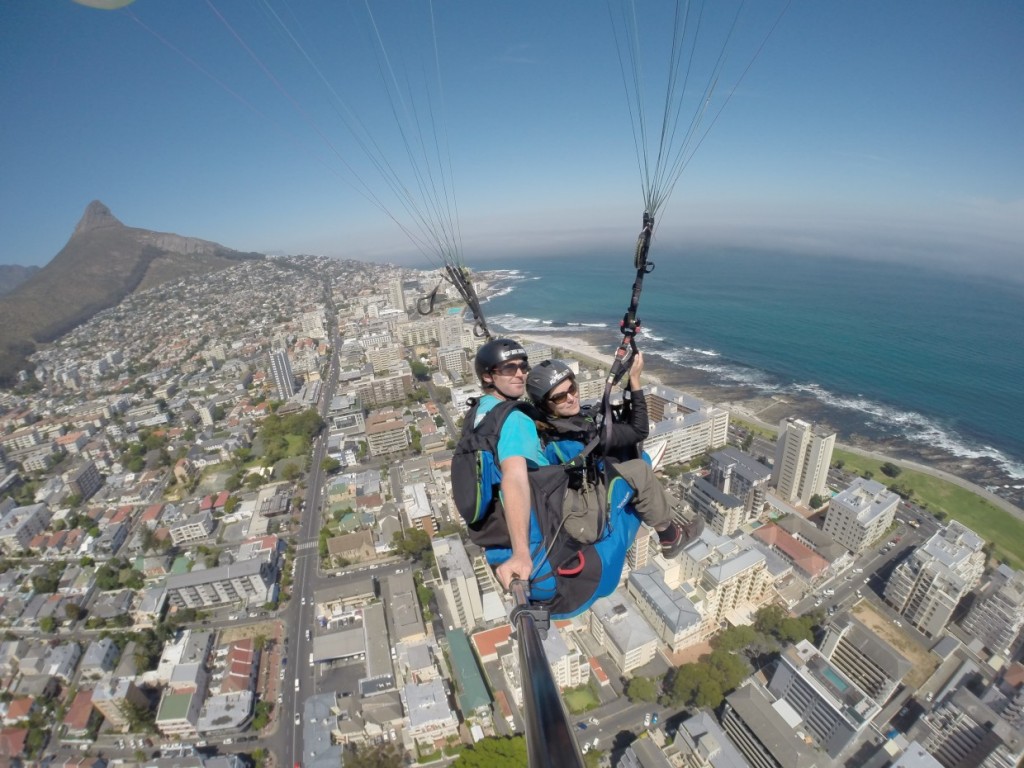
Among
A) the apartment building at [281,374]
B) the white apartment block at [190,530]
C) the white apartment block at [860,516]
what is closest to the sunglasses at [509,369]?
the white apartment block at [860,516]

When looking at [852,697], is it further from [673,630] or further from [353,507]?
[353,507]

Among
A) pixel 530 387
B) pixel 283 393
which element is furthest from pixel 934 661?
pixel 283 393

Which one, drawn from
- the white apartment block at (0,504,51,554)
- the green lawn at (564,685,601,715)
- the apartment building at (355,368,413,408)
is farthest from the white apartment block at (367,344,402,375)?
the green lawn at (564,685,601,715)

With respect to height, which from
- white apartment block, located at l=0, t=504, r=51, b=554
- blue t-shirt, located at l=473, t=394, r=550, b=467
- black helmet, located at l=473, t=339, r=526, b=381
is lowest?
white apartment block, located at l=0, t=504, r=51, b=554

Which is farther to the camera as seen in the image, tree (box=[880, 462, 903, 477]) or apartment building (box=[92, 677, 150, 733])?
tree (box=[880, 462, 903, 477])

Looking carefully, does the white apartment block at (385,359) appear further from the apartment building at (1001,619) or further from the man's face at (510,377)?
the man's face at (510,377)

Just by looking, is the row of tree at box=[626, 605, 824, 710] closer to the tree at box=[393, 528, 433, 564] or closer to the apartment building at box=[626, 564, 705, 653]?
the apartment building at box=[626, 564, 705, 653]

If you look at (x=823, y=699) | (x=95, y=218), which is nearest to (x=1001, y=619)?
(x=823, y=699)
